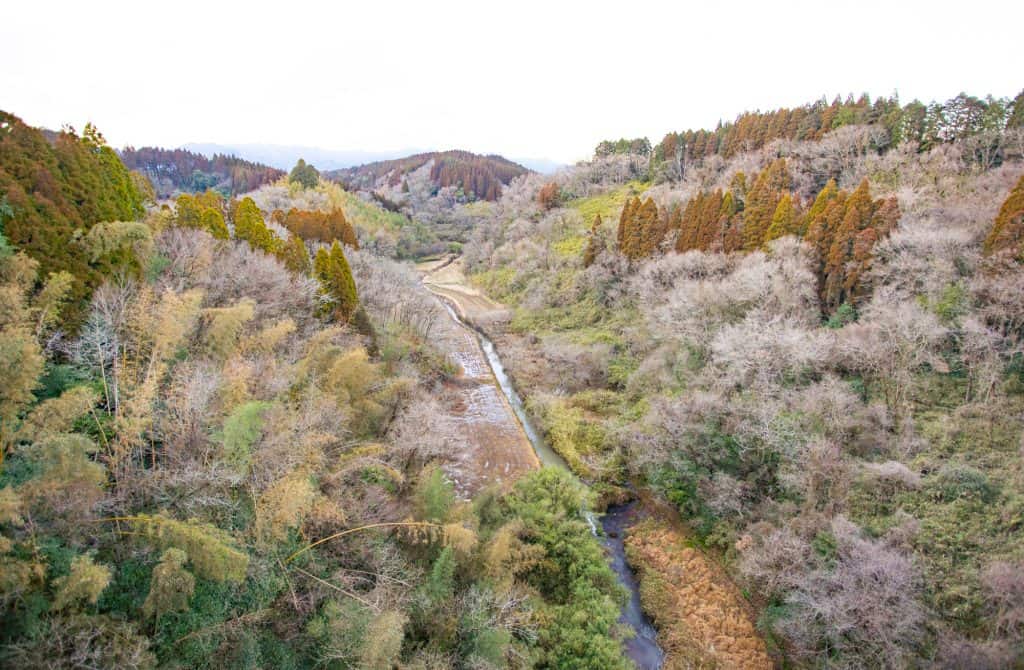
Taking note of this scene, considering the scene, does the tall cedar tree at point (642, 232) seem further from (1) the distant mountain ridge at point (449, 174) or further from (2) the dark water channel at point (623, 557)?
(1) the distant mountain ridge at point (449, 174)

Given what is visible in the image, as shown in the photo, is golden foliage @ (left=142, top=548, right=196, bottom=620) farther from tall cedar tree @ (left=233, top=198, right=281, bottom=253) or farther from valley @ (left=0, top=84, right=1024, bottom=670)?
tall cedar tree @ (left=233, top=198, right=281, bottom=253)

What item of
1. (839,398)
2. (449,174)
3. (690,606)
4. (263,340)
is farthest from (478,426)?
(449,174)

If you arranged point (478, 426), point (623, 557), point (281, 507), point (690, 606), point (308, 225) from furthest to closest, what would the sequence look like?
1. point (308, 225)
2. point (478, 426)
3. point (623, 557)
4. point (690, 606)
5. point (281, 507)

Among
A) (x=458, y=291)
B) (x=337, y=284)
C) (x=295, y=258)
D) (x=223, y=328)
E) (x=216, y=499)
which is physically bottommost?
(x=458, y=291)

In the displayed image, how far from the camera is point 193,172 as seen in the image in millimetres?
71188

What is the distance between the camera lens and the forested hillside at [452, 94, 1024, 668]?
10.5 m

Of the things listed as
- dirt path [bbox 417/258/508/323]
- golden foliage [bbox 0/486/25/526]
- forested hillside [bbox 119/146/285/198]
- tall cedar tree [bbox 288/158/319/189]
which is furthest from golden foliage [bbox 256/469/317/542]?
forested hillside [bbox 119/146/285/198]

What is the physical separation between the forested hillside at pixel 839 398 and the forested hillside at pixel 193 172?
57309 millimetres

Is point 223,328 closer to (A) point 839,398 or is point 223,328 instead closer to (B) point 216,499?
(B) point 216,499

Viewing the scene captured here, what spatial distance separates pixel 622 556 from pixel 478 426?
30.0ft

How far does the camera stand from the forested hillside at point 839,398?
1048 cm

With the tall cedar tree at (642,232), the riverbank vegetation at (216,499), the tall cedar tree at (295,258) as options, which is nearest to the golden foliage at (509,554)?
the riverbank vegetation at (216,499)

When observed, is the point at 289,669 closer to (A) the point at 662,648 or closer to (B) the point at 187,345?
(B) the point at 187,345

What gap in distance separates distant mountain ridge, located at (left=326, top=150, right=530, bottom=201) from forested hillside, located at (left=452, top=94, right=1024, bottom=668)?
64398 mm
